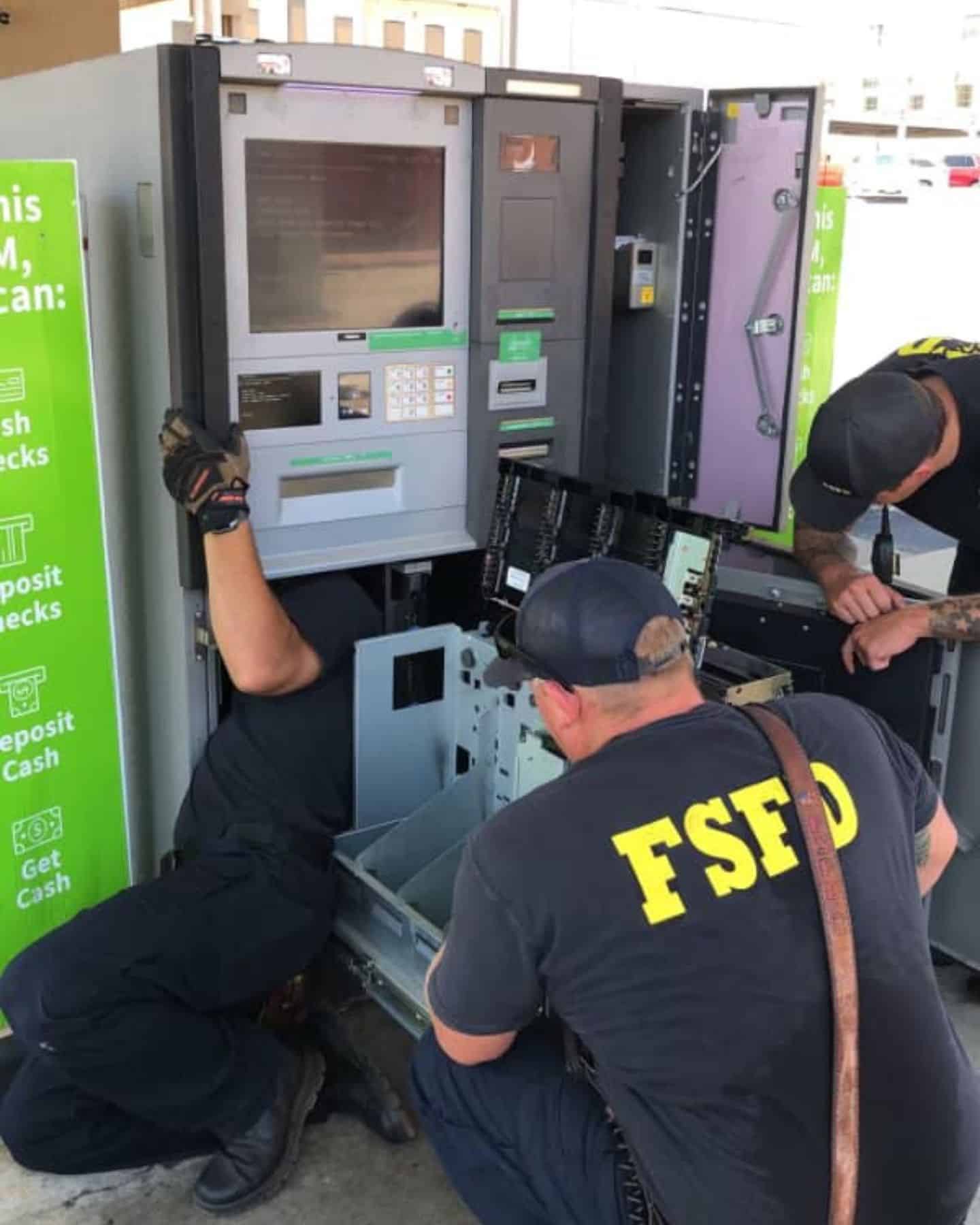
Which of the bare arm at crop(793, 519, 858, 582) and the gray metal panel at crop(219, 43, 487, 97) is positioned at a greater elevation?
the gray metal panel at crop(219, 43, 487, 97)

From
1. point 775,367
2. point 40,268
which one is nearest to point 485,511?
point 775,367

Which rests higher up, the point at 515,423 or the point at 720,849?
the point at 515,423

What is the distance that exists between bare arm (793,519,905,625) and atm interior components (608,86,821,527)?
0.35 m

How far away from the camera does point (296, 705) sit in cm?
266

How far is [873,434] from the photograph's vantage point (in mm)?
2471

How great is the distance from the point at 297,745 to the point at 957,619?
1.35 meters

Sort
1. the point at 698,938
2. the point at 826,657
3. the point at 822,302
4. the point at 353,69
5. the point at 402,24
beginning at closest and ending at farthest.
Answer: the point at 698,938
the point at 353,69
the point at 826,657
the point at 822,302
the point at 402,24

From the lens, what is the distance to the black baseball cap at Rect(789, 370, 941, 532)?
248cm

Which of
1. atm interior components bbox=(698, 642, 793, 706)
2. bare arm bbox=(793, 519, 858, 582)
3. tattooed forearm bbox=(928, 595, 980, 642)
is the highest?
bare arm bbox=(793, 519, 858, 582)

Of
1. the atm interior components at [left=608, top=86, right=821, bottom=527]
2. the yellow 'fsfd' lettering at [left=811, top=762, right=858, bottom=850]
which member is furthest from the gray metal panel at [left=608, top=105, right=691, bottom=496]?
the yellow 'fsfd' lettering at [left=811, top=762, right=858, bottom=850]

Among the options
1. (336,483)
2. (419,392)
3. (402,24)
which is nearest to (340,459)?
(336,483)

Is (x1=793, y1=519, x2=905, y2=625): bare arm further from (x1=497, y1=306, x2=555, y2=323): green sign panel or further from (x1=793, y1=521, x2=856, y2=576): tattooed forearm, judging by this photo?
(x1=497, y1=306, x2=555, y2=323): green sign panel

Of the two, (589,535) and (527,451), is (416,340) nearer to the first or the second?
(527,451)

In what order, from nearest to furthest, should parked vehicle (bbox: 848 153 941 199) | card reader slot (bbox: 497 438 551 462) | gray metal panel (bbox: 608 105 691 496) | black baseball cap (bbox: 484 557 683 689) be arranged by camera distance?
1. black baseball cap (bbox: 484 557 683 689)
2. card reader slot (bbox: 497 438 551 462)
3. gray metal panel (bbox: 608 105 691 496)
4. parked vehicle (bbox: 848 153 941 199)
